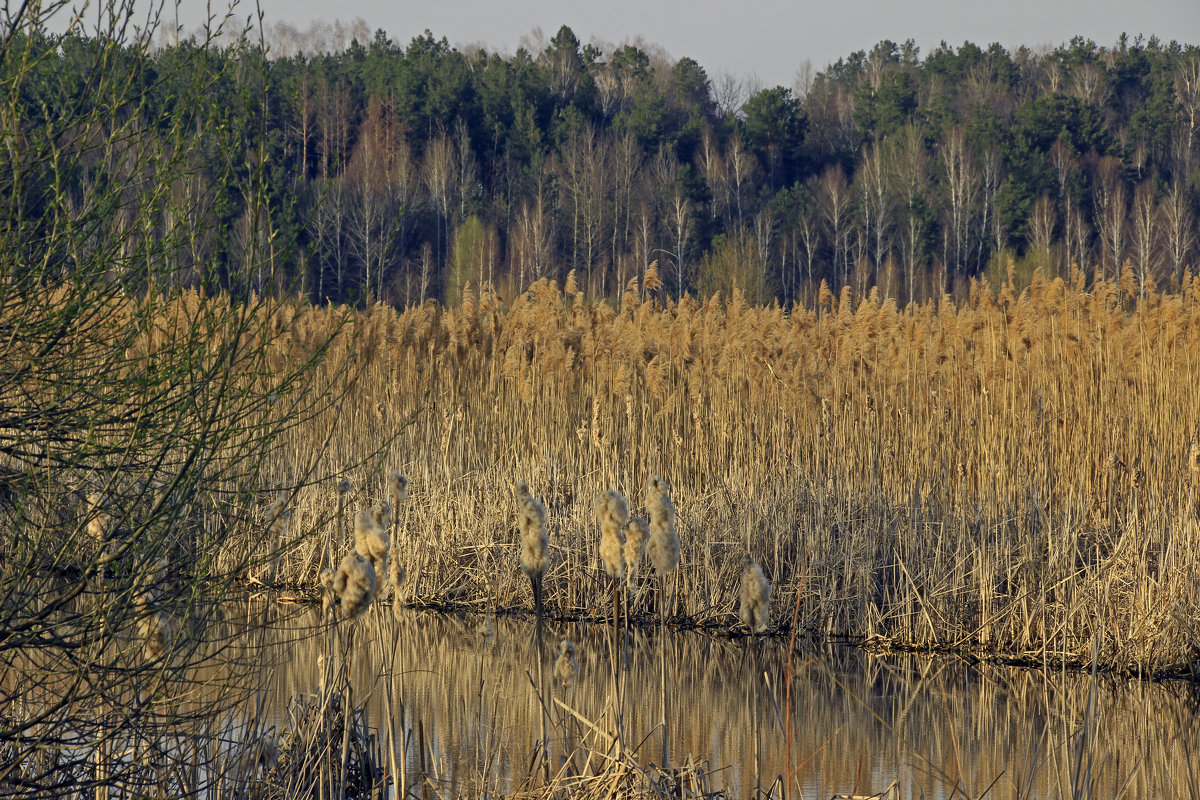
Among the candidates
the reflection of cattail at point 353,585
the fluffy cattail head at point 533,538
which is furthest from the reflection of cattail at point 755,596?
the reflection of cattail at point 353,585

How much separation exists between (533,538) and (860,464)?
4634 mm

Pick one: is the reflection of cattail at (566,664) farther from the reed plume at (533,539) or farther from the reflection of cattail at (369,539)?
the reflection of cattail at (369,539)

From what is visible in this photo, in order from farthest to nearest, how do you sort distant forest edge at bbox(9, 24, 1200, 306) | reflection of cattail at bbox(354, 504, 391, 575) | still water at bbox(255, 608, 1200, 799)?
1. distant forest edge at bbox(9, 24, 1200, 306)
2. still water at bbox(255, 608, 1200, 799)
3. reflection of cattail at bbox(354, 504, 391, 575)

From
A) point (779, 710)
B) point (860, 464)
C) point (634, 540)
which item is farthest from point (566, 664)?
point (860, 464)

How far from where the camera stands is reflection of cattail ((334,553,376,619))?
89.0 inches

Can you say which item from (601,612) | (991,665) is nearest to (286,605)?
(601,612)

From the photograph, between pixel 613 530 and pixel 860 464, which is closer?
pixel 613 530

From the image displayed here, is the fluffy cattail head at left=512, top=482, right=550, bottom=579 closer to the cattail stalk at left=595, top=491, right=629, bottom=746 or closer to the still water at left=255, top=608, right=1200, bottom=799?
the cattail stalk at left=595, top=491, right=629, bottom=746

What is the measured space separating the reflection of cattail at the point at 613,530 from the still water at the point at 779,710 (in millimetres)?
991

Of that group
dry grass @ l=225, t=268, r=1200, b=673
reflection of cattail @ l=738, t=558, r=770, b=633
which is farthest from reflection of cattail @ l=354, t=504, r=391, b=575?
dry grass @ l=225, t=268, r=1200, b=673

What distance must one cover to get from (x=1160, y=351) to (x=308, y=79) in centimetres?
3767

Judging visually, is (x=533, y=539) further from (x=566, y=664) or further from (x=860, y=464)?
(x=860, y=464)

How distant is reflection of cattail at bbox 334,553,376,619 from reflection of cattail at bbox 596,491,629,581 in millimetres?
468

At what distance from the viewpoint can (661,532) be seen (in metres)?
2.30
